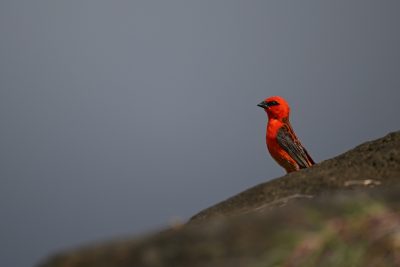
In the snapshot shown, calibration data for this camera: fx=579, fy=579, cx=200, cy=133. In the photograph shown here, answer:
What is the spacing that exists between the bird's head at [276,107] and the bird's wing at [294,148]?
2.09ft

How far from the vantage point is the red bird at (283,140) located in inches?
541

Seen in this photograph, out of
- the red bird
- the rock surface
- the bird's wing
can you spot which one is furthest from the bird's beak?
the rock surface

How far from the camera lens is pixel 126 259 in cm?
265

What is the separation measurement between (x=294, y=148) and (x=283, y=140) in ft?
1.58

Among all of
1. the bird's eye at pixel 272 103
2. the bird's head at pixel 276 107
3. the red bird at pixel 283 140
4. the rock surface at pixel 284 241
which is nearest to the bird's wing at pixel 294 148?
the red bird at pixel 283 140

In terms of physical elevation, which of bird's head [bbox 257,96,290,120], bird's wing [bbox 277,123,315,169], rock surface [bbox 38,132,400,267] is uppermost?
bird's head [bbox 257,96,290,120]

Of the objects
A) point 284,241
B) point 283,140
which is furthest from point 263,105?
point 284,241

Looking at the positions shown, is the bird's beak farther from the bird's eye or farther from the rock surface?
the rock surface

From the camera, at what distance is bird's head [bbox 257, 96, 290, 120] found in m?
14.8

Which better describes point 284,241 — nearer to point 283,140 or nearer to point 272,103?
point 283,140

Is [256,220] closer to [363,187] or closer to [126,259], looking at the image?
[126,259]

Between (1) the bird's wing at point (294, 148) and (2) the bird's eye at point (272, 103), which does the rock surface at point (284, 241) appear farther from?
(2) the bird's eye at point (272, 103)

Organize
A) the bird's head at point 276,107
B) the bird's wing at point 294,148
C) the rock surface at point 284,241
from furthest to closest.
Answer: the bird's head at point 276,107 < the bird's wing at point 294,148 < the rock surface at point 284,241

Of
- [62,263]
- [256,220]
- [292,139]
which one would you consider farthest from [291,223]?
[292,139]
